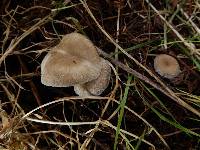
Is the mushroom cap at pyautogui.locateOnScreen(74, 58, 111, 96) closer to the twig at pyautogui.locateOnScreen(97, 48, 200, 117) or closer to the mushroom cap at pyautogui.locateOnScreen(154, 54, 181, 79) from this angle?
the twig at pyautogui.locateOnScreen(97, 48, 200, 117)

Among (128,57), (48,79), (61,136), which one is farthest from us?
(128,57)

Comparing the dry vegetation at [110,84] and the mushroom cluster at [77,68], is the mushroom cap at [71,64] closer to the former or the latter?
the mushroom cluster at [77,68]

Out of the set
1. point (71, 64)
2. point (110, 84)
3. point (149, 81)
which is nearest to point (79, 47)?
point (71, 64)

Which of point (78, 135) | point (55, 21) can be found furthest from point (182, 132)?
point (55, 21)

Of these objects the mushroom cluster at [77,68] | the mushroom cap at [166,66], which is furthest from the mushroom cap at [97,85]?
the mushroom cap at [166,66]

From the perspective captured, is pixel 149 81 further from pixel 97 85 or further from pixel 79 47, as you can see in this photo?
pixel 79 47

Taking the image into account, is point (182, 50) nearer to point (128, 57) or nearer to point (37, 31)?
point (128, 57)
